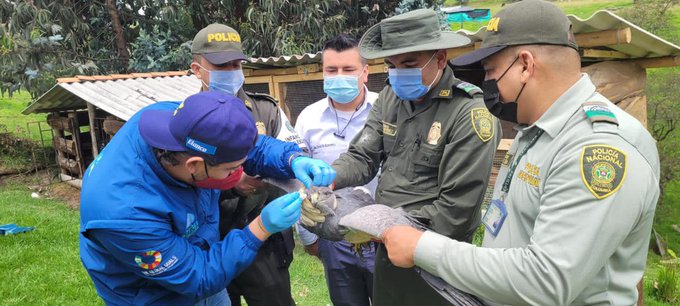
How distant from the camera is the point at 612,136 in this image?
3.85 ft

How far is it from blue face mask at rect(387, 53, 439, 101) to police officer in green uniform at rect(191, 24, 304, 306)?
74 centimetres

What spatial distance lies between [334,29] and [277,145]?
27.1 ft

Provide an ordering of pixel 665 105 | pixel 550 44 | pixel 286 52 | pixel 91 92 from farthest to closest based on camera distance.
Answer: pixel 665 105 < pixel 286 52 < pixel 91 92 < pixel 550 44

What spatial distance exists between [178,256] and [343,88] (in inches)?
62.1

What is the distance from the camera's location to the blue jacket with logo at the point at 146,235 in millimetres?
1619

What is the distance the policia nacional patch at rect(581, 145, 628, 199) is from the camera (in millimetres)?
1113

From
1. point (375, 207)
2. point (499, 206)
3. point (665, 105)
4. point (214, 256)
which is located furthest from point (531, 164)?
point (665, 105)

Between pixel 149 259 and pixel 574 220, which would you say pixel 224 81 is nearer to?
pixel 149 259

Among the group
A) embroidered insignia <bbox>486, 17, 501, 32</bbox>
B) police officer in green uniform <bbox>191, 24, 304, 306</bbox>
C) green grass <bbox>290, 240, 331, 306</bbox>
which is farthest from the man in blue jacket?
green grass <bbox>290, 240, 331, 306</bbox>

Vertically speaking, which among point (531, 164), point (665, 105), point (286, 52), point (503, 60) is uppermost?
point (503, 60)

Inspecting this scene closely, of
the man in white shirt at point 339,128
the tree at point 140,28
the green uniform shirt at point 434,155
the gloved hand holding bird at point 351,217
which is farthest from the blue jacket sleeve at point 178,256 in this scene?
the tree at point 140,28

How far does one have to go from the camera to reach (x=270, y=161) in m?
2.23

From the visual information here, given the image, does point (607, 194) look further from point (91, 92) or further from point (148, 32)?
point (148, 32)

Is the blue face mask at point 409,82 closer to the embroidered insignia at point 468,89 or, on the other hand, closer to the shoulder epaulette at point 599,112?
the embroidered insignia at point 468,89
